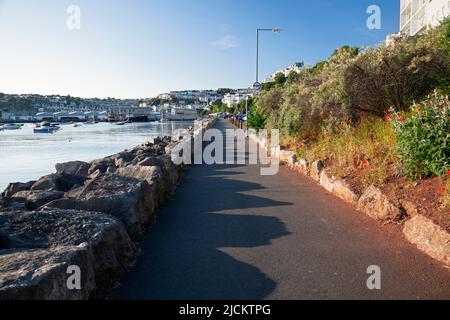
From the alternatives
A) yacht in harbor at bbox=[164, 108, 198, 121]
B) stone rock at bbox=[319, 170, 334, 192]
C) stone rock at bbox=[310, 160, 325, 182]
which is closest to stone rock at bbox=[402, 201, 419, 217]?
stone rock at bbox=[319, 170, 334, 192]

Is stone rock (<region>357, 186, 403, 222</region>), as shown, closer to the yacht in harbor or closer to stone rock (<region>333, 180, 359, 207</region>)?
stone rock (<region>333, 180, 359, 207</region>)

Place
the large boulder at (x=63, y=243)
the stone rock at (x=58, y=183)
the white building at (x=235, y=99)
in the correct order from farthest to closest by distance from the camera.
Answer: the white building at (x=235, y=99) < the stone rock at (x=58, y=183) < the large boulder at (x=63, y=243)

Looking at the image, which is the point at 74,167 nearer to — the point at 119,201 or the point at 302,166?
the point at 302,166

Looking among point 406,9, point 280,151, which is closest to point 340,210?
point 280,151

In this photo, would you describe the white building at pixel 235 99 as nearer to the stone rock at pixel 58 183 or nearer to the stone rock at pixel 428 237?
the stone rock at pixel 58 183

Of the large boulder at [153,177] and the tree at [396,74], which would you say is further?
the tree at [396,74]

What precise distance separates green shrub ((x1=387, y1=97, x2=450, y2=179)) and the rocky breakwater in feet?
14.4

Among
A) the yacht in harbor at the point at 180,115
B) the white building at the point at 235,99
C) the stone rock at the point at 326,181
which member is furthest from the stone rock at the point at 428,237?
the yacht in harbor at the point at 180,115

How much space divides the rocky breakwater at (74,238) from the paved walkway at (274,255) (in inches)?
11.9

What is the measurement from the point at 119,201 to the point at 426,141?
15.4ft

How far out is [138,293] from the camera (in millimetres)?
3658

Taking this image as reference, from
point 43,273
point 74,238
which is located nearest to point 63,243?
point 74,238

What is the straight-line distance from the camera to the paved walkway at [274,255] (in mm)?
3668
